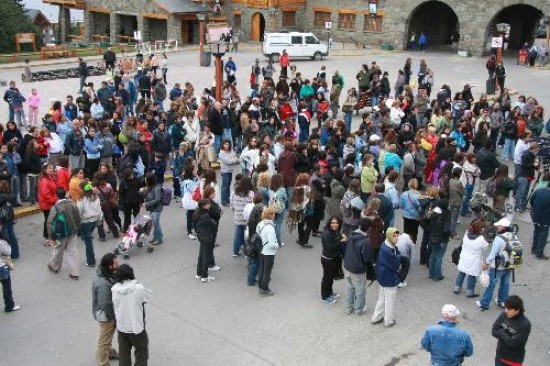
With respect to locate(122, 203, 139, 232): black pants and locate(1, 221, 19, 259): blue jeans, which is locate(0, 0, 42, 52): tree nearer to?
locate(122, 203, 139, 232): black pants

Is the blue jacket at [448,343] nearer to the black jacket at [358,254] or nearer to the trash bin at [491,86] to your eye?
the black jacket at [358,254]

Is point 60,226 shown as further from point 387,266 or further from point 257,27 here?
point 257,27

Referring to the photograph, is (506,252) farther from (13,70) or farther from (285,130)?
(13,70)

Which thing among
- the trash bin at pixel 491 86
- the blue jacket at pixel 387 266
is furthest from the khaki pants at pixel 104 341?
the trash bin at pixel 491 86

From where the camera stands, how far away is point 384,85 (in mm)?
22531

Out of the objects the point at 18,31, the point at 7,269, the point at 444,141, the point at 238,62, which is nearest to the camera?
the point at 7,269

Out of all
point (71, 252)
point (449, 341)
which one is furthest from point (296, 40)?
point (449, 341)

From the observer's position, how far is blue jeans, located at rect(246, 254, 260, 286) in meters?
10.3

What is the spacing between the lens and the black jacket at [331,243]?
31.2ft

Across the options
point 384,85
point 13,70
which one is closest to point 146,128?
point 384,85

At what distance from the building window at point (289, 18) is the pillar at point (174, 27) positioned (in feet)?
23.9

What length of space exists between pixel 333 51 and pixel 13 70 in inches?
741

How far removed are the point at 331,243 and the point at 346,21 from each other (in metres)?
37.3

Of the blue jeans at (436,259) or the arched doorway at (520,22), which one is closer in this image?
the blue jeans at (436,259)
